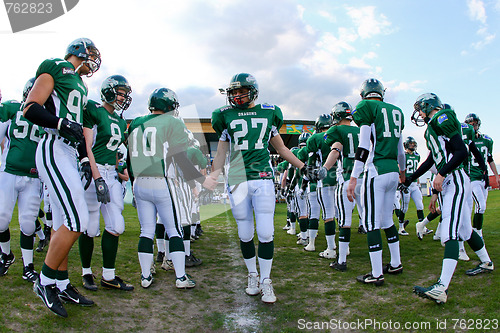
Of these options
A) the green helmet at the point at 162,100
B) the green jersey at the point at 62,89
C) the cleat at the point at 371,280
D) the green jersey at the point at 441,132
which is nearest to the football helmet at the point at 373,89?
the green jersey at the point at 441,132

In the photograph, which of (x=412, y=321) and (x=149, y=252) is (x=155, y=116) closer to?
(x=149, y=252)

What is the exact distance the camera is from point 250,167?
4.09m

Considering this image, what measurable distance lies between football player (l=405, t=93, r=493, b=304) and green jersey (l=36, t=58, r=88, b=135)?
4.03 metres

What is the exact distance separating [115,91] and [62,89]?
3.39 ft

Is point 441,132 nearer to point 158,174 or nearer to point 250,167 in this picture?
point 250,167

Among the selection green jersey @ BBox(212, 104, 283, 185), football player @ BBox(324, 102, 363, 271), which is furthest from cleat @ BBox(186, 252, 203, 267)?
football player @ BBox(324, 102, 363, 271)

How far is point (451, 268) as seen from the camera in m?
3.69

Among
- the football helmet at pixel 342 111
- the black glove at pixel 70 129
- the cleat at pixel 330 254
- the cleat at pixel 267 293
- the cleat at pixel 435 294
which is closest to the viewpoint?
the black glove at pixel 70 129

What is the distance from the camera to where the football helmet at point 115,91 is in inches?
172

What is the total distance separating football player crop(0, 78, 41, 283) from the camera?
14.4ft

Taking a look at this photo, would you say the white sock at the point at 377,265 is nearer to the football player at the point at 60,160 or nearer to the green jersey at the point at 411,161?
the football player at the point at 60,160

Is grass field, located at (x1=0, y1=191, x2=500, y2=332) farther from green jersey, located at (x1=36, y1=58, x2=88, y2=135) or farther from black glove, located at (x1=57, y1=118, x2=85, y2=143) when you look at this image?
green jersey, located at (x1=36, y1=58, x2=88, y2=135)

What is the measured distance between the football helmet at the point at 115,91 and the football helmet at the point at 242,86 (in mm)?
1426

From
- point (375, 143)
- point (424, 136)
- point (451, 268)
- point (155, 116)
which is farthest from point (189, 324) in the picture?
point (424, 136)
